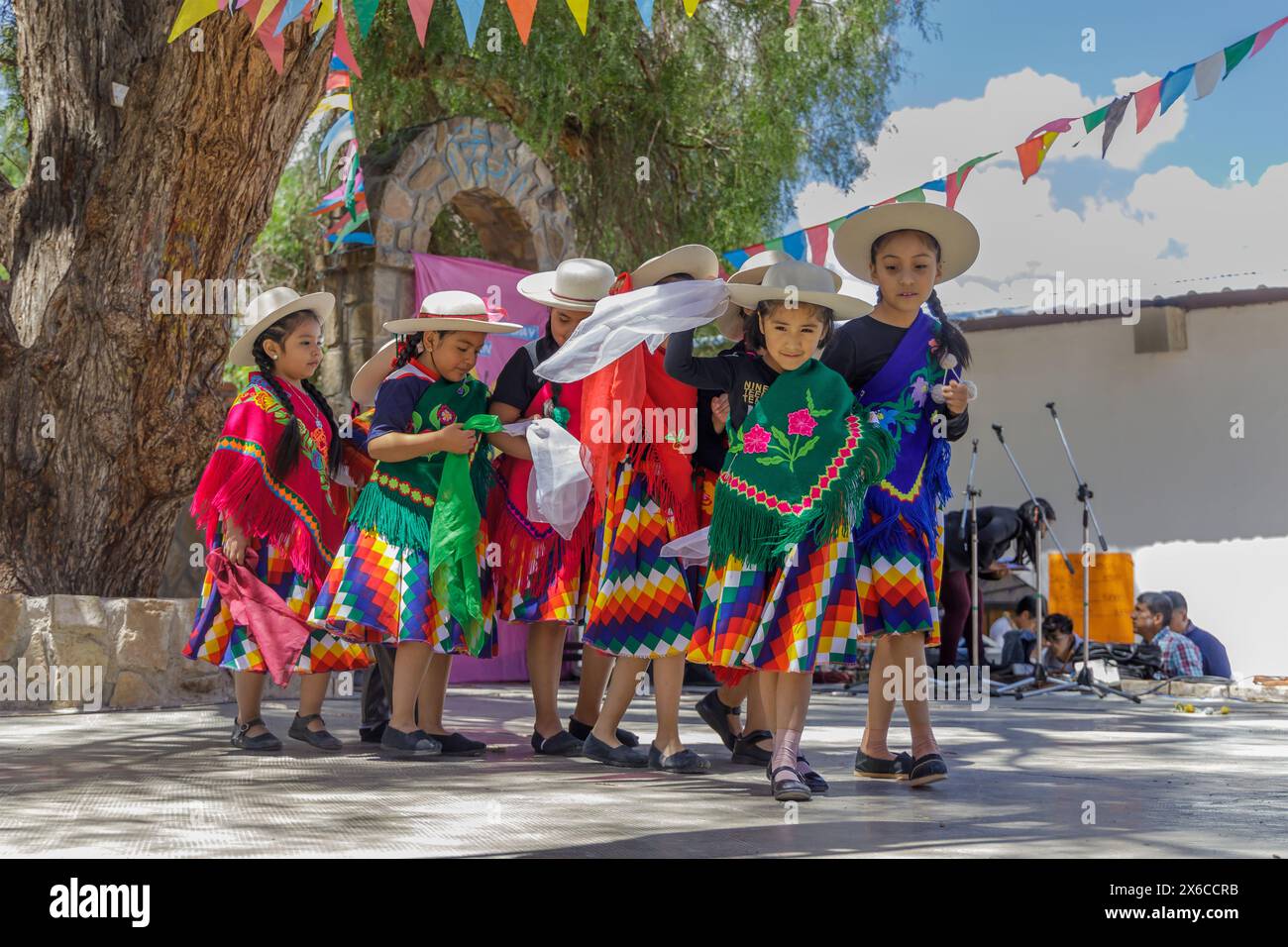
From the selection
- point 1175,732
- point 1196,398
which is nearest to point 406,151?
point 1175,732

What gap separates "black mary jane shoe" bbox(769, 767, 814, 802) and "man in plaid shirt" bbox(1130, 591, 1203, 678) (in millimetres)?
7171

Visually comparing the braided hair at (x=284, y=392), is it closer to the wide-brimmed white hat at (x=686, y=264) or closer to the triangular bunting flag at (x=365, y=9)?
the triangular bunting flag at (x=365, y=9)

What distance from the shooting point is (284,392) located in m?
5.33

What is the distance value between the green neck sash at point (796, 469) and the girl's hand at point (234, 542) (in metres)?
1.83

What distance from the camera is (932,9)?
527 inches

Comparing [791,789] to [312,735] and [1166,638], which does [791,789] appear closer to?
[312,735]

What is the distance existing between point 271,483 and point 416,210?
465 centimetres

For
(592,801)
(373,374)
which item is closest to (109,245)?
(373,374)

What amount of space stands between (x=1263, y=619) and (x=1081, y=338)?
3.15 meters

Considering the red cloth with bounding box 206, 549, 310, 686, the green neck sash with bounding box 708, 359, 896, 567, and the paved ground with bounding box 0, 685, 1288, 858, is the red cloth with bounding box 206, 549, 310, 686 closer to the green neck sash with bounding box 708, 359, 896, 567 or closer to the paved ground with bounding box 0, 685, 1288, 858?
the paved ground with bounding box 0, 685, 1288, 858

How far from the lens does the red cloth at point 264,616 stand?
5.07 metres

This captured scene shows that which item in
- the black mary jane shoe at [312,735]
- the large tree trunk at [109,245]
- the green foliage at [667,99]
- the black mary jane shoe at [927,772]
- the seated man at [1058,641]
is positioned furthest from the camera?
the green foliage at [667,99]

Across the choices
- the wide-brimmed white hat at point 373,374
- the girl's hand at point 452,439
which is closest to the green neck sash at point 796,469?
the girl's hand at point 452,439
